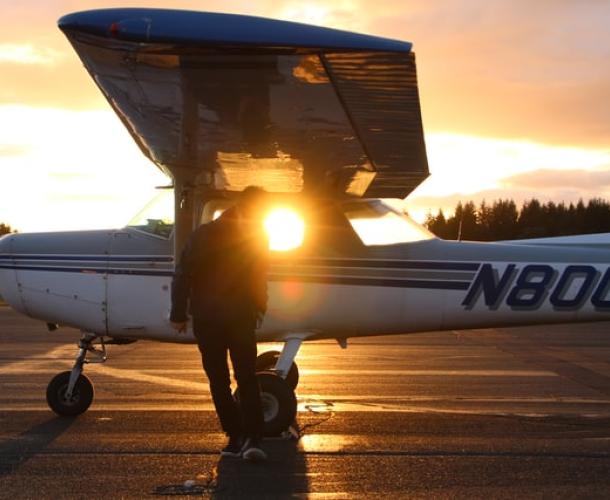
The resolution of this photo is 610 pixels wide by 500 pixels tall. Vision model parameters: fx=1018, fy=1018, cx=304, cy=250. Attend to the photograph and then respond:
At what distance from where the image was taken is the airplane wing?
214 inches

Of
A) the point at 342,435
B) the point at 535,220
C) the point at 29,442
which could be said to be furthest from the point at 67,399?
the point at 535,220

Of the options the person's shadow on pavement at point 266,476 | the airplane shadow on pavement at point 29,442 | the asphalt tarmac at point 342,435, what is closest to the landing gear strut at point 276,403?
the asphalt tarmac at point 342,435

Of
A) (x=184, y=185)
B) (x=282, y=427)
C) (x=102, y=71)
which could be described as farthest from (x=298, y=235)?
(x=102, y=71)

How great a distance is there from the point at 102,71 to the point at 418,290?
3217 millimetres

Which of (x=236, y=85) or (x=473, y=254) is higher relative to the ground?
(x=236, y=85)

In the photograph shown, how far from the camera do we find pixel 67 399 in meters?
8.21

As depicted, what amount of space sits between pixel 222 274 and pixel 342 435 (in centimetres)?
161

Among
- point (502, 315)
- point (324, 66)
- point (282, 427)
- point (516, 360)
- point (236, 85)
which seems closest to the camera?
point (324, 66)

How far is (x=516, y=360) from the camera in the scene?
43.7 feet

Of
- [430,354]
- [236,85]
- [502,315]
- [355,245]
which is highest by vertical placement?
[236,85]

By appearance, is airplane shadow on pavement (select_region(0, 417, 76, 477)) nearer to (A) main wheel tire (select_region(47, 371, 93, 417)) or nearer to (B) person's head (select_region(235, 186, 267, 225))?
(A) main wheel tire (select_region(47, 371, 93, 417))

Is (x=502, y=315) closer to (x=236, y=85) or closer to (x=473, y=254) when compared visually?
(x=473, y=254)

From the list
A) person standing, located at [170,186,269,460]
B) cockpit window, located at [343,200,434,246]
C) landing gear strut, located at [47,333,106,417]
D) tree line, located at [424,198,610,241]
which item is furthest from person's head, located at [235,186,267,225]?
tree line, located at [424,198,610,241]

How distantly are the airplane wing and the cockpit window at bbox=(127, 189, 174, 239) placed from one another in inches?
9.4
